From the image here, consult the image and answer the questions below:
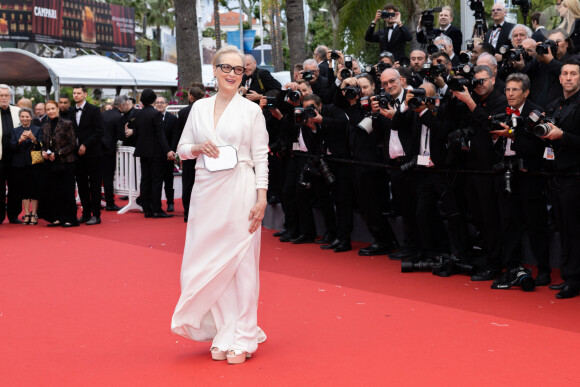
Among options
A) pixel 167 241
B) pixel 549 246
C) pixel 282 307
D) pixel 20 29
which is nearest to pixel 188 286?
pixel 282 307

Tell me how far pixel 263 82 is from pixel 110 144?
15.9ft

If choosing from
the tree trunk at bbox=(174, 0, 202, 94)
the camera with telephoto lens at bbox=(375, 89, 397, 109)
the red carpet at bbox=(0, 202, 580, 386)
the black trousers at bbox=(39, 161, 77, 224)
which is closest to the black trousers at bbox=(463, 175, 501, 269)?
the red carpet at bbox=(0, 202, 580, 386)

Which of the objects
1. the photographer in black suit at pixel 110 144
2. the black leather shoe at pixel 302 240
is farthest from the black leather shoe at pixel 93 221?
the black leather shoe at pixel 302 240

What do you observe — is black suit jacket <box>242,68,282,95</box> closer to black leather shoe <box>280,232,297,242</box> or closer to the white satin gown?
black leather shoe <box>280,232,297,242</box>

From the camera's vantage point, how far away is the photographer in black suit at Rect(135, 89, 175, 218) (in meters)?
13.1

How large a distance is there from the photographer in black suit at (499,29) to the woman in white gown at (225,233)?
5.91m

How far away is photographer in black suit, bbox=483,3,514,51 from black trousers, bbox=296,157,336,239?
2812 millimetres

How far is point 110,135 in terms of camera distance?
47.2 feet

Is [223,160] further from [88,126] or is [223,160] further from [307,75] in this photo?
[88,126]

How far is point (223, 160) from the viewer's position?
204 inches

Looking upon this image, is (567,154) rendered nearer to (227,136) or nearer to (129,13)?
(227,136)

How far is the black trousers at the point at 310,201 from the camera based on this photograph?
33.2ft

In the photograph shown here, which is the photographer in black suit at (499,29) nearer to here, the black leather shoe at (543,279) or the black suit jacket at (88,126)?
the black leather shoe at (543,279)

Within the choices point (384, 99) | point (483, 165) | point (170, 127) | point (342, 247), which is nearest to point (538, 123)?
point (483, 165)
